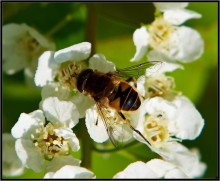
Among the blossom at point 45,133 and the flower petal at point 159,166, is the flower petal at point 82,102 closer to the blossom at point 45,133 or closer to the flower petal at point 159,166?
the blossom at point 45,133

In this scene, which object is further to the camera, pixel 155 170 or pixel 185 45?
pixel 185 45

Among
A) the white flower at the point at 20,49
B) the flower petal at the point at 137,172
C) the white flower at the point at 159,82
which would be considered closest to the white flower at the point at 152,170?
the flower petal at the point at 137,172

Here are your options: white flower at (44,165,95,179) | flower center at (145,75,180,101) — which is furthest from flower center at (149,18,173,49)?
white flower at (44,165,95,179)

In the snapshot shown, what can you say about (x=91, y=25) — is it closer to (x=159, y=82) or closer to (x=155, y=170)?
(x=159, y=82)

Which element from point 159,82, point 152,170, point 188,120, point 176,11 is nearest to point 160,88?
point 159,82

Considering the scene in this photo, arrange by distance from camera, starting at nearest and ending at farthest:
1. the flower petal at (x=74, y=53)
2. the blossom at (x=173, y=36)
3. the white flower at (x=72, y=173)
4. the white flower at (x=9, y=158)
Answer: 1. the white flower at (x=72, y=173)
2. the flower petal at (x=74, y=53)
3. the white flower at (x=9, y=158)
4. the blossom at (x=173, y=36)
